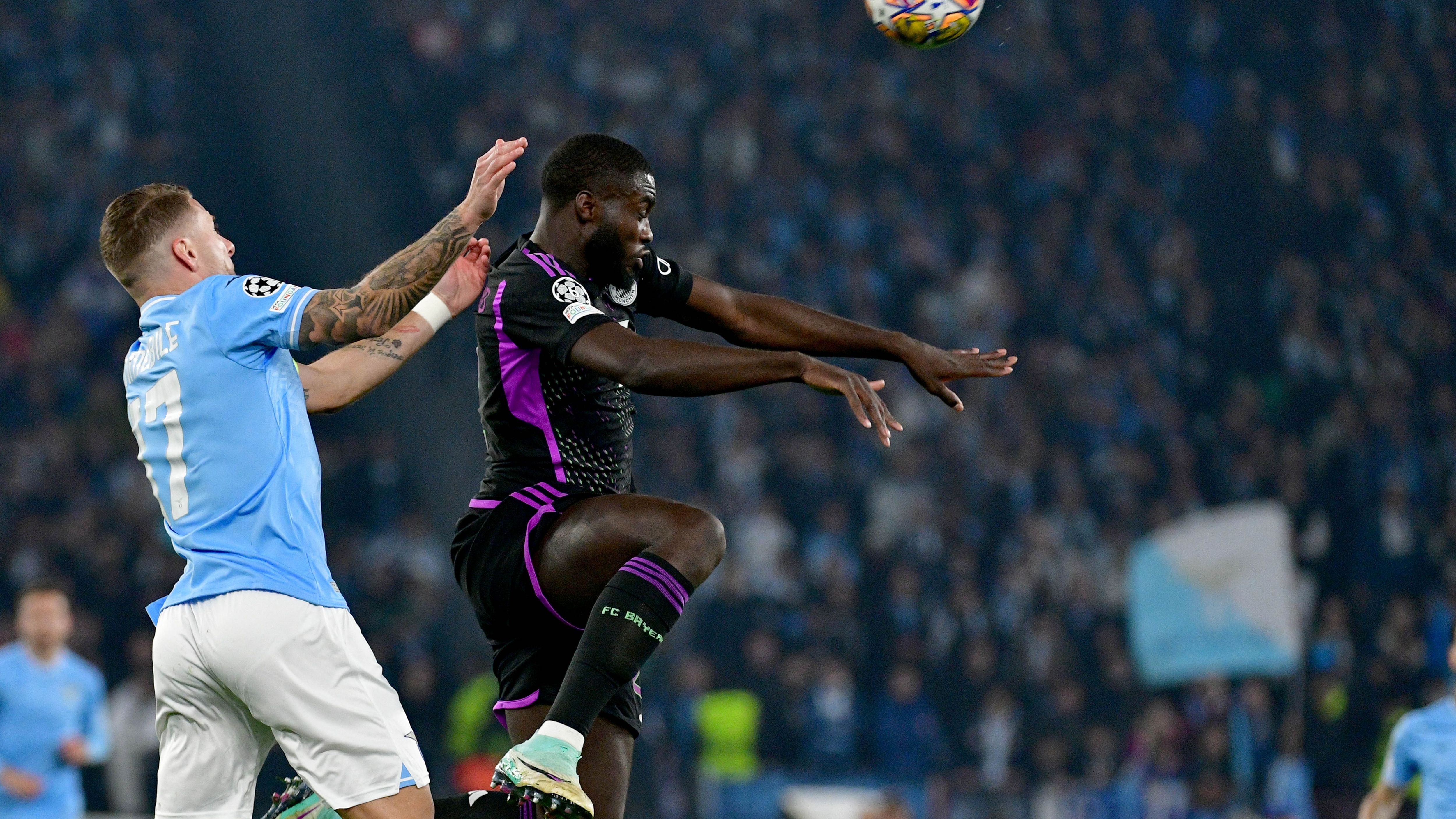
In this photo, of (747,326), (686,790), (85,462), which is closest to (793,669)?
(686,790)

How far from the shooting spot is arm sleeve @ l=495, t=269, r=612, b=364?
3918mm

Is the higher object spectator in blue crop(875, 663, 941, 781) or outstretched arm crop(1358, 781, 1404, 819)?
outstretched arm crop(1358, 781, 1404, 819)

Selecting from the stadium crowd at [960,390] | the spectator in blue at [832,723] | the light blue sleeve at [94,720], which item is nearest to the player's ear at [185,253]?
the light blue sleeve at [94,720]

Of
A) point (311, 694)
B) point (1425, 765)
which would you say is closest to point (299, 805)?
point (311, 694)

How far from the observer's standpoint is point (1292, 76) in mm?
16688

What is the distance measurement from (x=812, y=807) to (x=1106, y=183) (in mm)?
8287

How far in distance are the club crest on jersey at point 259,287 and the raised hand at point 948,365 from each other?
64.5 inches

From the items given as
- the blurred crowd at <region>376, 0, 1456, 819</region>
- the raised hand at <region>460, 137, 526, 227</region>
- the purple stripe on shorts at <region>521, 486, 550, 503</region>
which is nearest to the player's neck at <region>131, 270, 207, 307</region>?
the raised hand at <region>460, 137, 526, 227</region>

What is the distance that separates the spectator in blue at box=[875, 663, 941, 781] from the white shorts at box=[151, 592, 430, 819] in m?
8.09

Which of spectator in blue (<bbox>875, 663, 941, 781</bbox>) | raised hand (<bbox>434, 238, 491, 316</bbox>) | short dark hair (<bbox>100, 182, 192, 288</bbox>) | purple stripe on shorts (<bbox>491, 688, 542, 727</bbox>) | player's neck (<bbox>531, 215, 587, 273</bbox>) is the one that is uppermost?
short dark hair (<bbox>100, 182, 192, 288</bbox>)

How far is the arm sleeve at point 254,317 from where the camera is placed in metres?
3.54

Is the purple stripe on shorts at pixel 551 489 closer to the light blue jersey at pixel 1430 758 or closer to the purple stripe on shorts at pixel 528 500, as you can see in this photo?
the purple stripe on shorts at pixel 528 500

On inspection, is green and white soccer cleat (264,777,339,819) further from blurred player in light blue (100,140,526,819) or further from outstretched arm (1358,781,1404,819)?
outstretched arm (1358,781,1404,819)

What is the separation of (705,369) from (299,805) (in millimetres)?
1556
